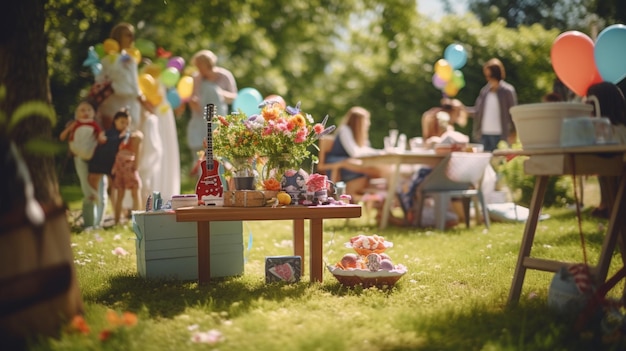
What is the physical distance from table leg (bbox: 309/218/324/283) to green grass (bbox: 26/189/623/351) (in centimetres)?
9

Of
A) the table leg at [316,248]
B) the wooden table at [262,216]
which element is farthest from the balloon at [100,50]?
the table leg at [316,248]

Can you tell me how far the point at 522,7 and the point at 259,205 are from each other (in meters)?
22.0

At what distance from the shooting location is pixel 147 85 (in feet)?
27.5

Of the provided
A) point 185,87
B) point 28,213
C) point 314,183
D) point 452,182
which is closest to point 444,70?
point 452,182

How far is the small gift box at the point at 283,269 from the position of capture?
4809mm

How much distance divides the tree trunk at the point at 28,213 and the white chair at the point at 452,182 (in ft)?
16.2

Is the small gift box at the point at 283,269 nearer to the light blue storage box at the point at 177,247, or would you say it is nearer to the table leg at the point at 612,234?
the light blue storage box at the point at 177,247

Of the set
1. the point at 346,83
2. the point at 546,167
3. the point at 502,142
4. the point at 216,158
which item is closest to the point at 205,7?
the point at 346,83

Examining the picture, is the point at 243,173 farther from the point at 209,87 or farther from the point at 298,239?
the point at 209,87

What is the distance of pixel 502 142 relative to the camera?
974 cm

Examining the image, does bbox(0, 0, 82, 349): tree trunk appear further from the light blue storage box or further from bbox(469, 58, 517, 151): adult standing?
bbox(469, 58, 517, 151): adult standing

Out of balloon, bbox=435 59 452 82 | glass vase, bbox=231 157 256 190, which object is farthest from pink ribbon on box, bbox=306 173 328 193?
balloon, bbox=435 59 452 82

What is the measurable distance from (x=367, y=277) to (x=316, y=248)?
41 cm

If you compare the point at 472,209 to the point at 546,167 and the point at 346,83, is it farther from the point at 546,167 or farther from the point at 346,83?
the point at 346,83
